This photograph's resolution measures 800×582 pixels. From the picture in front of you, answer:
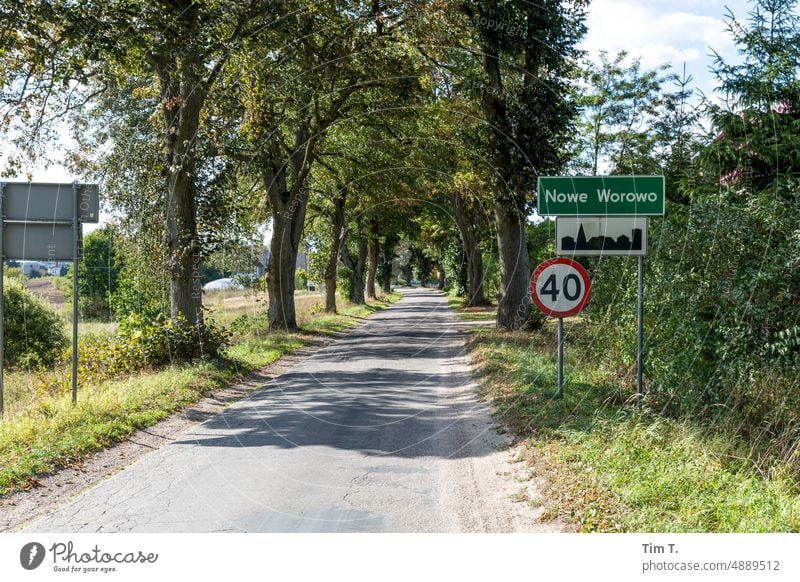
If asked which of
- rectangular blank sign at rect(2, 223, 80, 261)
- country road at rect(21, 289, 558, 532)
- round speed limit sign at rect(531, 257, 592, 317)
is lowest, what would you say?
country road at rect(21, 289, 558, 532)

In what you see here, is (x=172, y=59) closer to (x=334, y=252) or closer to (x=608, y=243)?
(x=608, y=243)

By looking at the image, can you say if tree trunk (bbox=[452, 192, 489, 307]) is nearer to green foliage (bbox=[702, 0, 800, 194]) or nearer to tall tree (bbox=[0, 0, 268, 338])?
tall tree (bbox=[0, 0, 268, 338])

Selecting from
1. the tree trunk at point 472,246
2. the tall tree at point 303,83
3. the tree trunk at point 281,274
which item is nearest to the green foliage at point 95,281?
the tree trunk at point 281,274

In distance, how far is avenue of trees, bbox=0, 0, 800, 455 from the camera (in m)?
7.81

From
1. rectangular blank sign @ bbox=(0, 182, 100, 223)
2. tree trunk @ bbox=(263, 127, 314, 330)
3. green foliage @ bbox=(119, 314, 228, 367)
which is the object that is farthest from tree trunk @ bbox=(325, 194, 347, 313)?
rectangular blank sign @ bbox=(0, 182, 100, 223)

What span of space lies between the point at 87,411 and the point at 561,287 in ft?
21.2

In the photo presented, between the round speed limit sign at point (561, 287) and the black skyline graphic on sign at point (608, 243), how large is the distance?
1.55 feet

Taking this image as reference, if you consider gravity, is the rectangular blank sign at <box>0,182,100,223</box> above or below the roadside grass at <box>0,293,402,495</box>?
above

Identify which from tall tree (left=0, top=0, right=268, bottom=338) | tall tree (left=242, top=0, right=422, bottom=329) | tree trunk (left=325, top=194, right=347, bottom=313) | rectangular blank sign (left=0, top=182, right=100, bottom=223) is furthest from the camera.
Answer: tree trunk (left=325, top=194, right=347, bottom=313)

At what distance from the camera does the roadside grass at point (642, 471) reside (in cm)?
466

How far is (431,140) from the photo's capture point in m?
24.2

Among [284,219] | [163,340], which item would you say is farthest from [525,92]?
[163,340]

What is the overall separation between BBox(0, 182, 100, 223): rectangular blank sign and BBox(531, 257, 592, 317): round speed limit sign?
6266 millimetres

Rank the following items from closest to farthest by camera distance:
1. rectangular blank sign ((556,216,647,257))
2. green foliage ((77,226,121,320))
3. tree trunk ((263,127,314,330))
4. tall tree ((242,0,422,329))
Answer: rectangular blank sign ((556,216,647,257)), tall tree ((242,0,422,329)), tree trunk ((263,127,314,330)), green foliage ((77,226,121,320))
